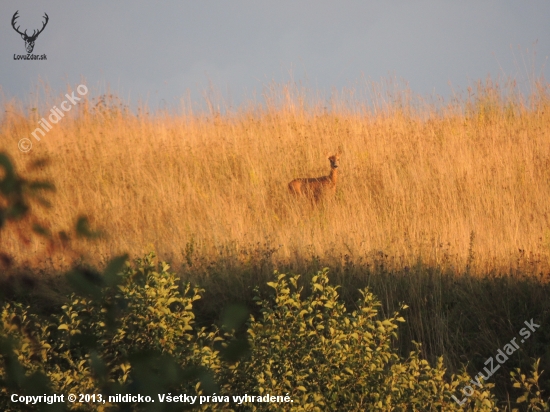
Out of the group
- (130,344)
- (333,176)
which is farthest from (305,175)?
(130,344)

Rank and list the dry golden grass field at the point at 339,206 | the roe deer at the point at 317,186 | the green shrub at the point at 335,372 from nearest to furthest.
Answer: the green shrub at the point at 335,372
the dry golden grass field at the point at 339,206
the roe deer at the point at 317,186

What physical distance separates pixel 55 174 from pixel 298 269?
16.5ft

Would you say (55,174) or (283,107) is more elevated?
(283,107)

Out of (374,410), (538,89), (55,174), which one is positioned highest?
(538,89)

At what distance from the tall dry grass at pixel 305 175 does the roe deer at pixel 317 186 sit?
18 cm

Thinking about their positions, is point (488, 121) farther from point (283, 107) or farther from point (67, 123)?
point (67, 123)

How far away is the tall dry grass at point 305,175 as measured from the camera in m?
5.93

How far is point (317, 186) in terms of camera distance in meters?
7.75

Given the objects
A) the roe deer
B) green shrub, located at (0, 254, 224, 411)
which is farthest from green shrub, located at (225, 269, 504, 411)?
the roe deer

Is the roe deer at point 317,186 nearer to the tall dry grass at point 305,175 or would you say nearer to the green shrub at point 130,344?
the tall dry grass at point 305,175

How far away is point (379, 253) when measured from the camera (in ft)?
18.0

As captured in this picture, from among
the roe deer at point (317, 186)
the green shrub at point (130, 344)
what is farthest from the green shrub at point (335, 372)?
the roe deer at point (317, 186)

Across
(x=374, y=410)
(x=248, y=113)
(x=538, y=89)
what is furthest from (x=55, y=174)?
(x=538, y=89)

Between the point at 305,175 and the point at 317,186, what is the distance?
118 cm
